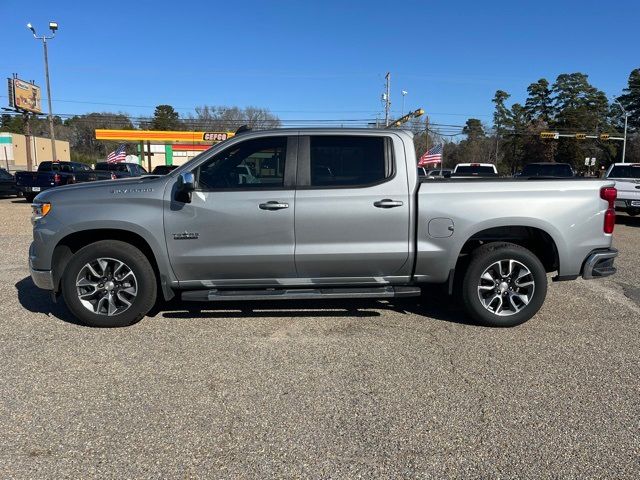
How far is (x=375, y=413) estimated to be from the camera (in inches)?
132

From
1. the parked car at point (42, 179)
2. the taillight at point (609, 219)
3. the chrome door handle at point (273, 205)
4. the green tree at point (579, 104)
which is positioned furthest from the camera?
the green tree at point (579, 104)

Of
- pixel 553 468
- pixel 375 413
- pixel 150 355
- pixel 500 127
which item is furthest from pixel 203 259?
pixel 500 127

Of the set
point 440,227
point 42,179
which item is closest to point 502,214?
point 440,227

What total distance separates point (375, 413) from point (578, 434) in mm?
1257

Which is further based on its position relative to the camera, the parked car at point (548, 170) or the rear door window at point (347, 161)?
the parked car at point (548, 170)

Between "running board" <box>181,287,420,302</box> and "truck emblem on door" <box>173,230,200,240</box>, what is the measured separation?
1.76 feet

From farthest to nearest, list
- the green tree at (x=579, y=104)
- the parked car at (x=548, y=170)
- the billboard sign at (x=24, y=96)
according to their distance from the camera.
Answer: the green tree at (x=579, y=104)
the billboard sign at (x=24, y=96)
the parked car at (x=548, y=170)

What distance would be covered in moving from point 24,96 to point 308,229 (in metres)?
57.6

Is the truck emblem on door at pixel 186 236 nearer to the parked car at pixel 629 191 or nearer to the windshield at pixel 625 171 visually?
the parked car at pixel 629 191

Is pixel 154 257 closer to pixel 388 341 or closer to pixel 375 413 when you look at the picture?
pixel 388 341

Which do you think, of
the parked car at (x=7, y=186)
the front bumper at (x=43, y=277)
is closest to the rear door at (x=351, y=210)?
the front bumper at (x=43, y=277)

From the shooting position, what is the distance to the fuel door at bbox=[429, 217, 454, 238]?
189 inches

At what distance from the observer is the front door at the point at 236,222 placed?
4.73m

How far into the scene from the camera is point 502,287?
498 cm
